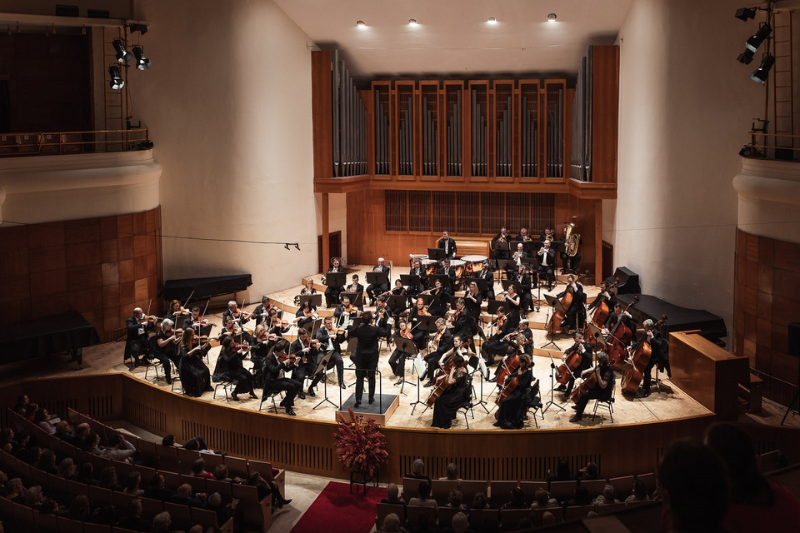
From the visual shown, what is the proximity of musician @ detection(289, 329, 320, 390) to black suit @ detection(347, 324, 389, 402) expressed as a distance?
1.81ft

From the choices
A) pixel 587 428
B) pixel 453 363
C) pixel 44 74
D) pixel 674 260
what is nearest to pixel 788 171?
pixel 674 260

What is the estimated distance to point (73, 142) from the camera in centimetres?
1238

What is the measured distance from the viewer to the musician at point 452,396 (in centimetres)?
909

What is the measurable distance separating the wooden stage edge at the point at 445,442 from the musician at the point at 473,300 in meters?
3.30

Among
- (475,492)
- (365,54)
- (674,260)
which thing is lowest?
(475,492)

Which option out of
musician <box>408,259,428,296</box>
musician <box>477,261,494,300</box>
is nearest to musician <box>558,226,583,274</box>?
musician <box>477,261,494,300</box>

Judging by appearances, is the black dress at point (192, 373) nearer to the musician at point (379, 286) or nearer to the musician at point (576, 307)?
the musician at point (379, 286)

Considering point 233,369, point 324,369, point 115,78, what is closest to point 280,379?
point 324,369

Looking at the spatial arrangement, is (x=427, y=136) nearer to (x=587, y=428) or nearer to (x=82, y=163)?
(x=82, y=163)

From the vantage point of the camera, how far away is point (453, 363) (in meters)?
9.33

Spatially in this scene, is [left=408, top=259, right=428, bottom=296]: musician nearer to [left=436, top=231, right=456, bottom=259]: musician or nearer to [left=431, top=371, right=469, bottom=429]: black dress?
[left=436, top=231, right=456, bottom=259]: musician

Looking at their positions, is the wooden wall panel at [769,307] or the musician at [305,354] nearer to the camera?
the wooden wall panel at [769,307]

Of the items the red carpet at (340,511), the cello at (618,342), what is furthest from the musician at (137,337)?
the cello at (618,342)

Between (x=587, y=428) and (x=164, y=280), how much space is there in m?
8.77
